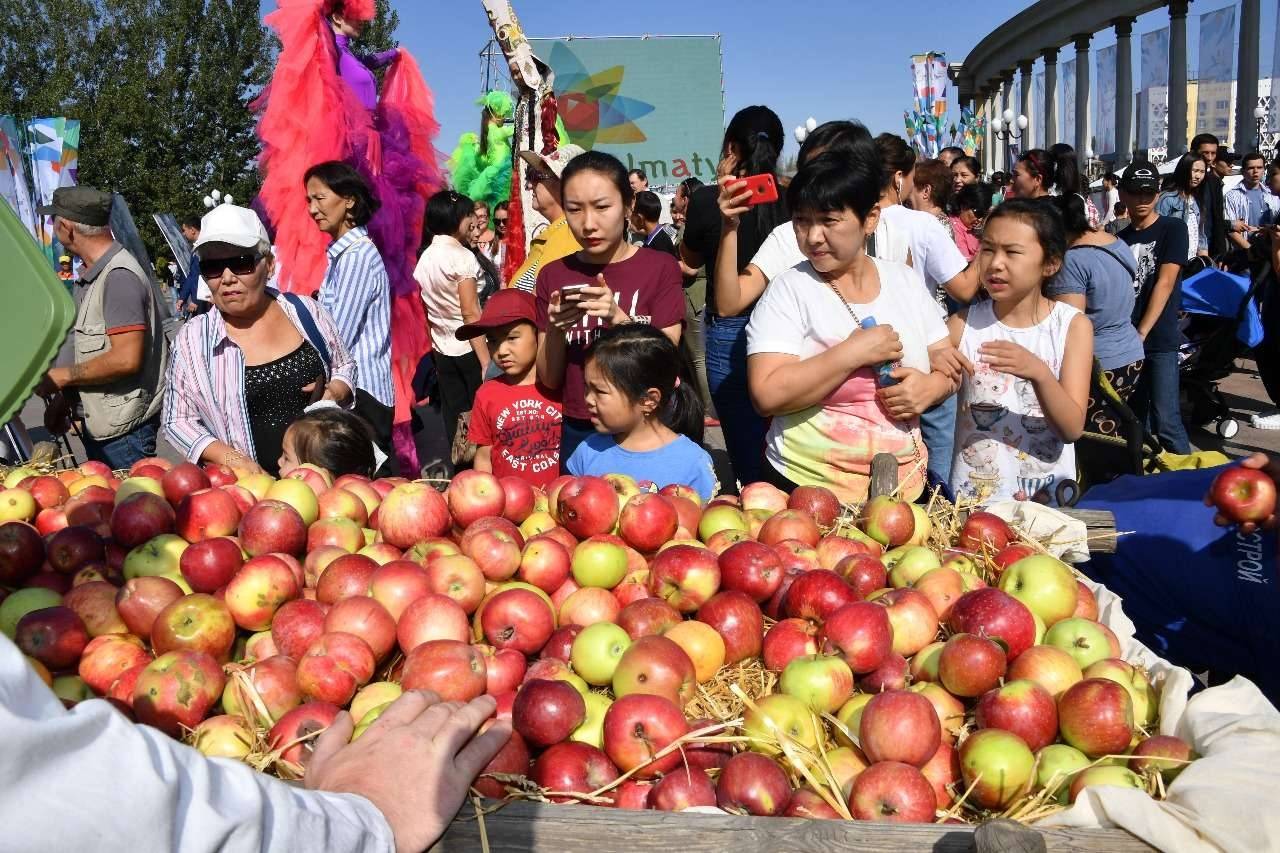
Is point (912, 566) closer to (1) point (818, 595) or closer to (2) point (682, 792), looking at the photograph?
(1) point (818, 595)

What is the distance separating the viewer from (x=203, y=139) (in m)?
33.8

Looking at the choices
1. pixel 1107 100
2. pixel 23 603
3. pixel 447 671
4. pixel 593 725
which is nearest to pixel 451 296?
pixel 23 603

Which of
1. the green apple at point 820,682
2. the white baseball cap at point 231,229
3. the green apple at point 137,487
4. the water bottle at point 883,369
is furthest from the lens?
the white baseball cap at point 231,229

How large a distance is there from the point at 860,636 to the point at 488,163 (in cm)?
890

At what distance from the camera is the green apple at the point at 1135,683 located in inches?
78.5

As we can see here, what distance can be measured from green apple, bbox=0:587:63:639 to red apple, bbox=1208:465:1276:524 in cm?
311

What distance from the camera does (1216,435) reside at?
7988 mm

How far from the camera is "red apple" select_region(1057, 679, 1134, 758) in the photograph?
1816mm

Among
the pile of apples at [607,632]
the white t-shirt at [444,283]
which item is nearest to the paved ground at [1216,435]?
the white t-shirt at [444,283]

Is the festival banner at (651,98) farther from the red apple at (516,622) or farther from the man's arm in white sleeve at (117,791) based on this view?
the man's arm in white sleeve at (117,791)

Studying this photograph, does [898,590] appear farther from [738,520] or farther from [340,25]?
[340,25]

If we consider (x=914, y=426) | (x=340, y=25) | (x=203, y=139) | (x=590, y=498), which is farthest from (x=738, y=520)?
(x=203, y=139)

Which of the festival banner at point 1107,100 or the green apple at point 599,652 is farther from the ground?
the festival banner at point 1107,100

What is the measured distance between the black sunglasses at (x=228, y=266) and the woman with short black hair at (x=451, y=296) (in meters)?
2.56
